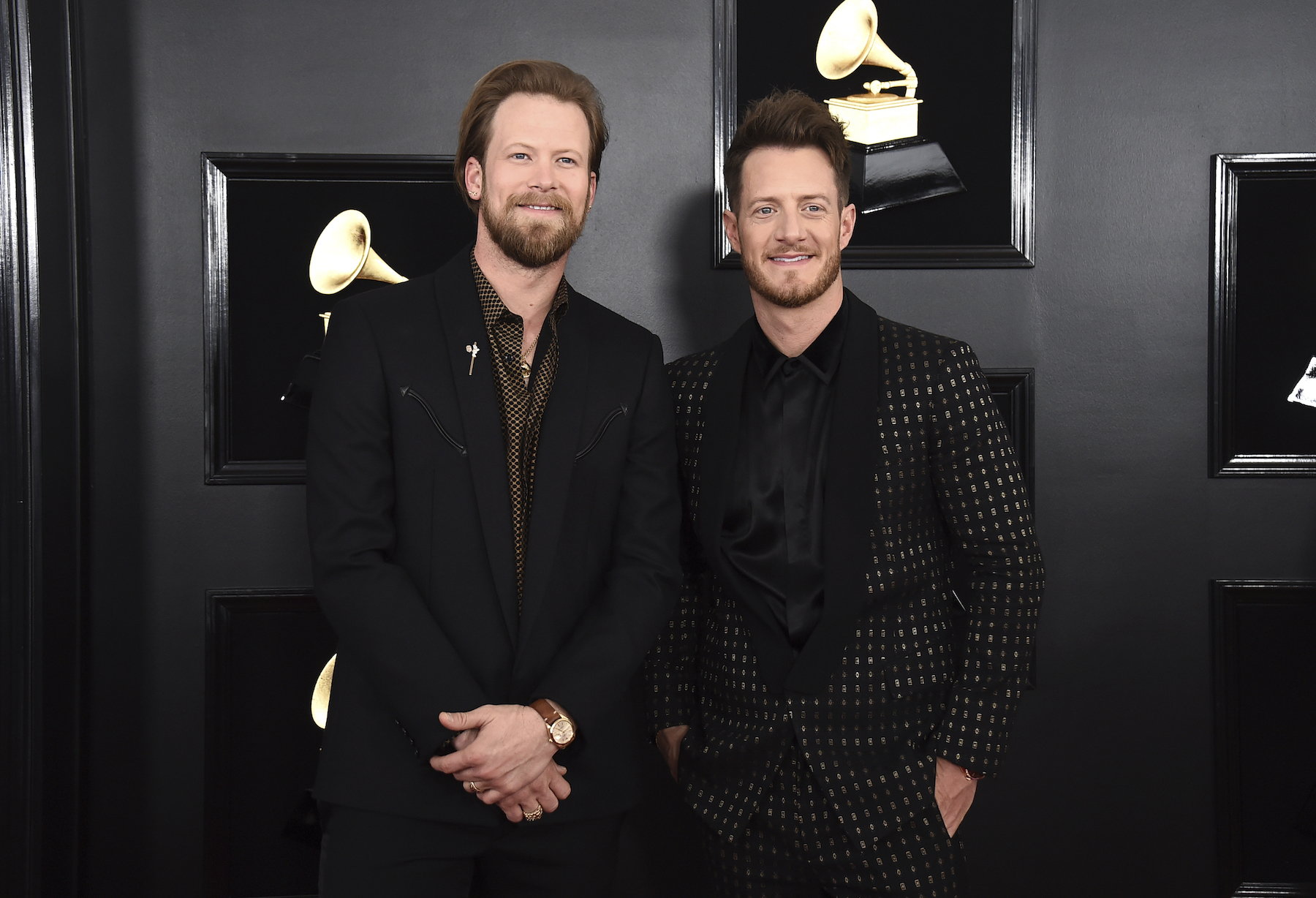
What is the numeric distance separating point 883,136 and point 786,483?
1.27 meters

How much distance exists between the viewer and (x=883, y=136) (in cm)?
276

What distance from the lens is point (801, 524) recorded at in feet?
6.41

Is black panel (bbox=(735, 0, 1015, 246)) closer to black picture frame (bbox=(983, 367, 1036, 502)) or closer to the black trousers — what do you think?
black picture frame (bbox=(983, 367, 1036, 502))

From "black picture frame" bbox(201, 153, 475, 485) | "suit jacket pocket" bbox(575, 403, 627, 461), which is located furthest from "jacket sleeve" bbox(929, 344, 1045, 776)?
"black picture frame" bbox(201, 153, 475, 485)

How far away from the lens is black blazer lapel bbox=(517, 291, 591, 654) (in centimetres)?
178

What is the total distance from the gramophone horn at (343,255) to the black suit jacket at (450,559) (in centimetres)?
88

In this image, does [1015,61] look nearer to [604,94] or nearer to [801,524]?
[604,94]

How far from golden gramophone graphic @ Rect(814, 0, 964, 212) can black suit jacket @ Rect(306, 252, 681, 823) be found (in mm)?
1266

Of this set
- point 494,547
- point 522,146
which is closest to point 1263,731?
point 494,547

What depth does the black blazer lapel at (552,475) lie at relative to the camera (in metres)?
1.78

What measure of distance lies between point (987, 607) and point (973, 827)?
Result: 1162mm

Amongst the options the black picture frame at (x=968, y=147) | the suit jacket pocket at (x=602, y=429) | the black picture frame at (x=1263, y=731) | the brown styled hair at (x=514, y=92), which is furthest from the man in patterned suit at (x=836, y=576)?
the black picture frame at (x=1263, y=731)

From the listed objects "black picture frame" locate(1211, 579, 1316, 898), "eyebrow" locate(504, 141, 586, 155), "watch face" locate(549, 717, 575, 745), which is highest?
"eyebrow" locate(504, 141, 586, 155)

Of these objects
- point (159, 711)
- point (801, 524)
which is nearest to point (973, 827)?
point (801, 524)
